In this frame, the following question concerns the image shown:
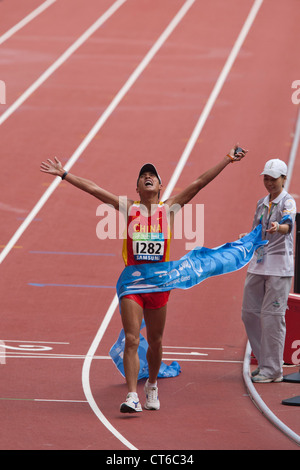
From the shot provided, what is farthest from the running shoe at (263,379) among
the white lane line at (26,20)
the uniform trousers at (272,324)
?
the white lane line at (26,20)

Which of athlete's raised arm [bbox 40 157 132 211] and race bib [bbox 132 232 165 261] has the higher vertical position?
athlete's raised arm [bbox 40 157 132 211]

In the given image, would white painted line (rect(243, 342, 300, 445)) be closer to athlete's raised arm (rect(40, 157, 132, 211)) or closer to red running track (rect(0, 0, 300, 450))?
red running track (rect(0, 0, 300, 450))

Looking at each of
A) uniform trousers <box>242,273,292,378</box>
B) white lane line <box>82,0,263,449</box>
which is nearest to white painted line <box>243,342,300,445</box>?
uniform trousers <box>242,273,292,378</box>

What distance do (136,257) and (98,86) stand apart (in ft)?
45.1

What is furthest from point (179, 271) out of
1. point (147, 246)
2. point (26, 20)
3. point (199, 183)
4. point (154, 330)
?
point (26, 20)

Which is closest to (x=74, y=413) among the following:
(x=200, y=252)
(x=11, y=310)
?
(x=200, y=252)

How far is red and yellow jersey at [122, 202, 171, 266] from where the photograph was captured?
27.8ft

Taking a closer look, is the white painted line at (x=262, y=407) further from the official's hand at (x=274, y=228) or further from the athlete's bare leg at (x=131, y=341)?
the official's hand at (x=274, y=228)

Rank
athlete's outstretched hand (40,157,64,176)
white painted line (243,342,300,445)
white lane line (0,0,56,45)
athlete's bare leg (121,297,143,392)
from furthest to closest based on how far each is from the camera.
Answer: white lane line (0,0,56,45)
athlete's outstretched hand (40,157,64,176)
athlete's bare leg (121,297,143,392)
white painted line (243,342,300,445)

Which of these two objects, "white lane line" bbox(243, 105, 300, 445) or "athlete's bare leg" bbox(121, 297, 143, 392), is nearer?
"white lane line" bbox(243, 105, 300, 445)

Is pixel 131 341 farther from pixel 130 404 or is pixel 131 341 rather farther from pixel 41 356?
pixel 41 356

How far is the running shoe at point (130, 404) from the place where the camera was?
8094 millimetres

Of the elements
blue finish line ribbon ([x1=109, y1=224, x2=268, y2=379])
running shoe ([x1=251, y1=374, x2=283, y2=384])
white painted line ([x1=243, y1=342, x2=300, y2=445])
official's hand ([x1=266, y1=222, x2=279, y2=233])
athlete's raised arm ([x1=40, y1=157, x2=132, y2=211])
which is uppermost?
athlete's raised arm ([x1=40, y1=157, x2=132, y2=211])

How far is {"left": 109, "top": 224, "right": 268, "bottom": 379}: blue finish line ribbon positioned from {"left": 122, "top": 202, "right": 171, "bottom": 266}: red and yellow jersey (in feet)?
0.24
